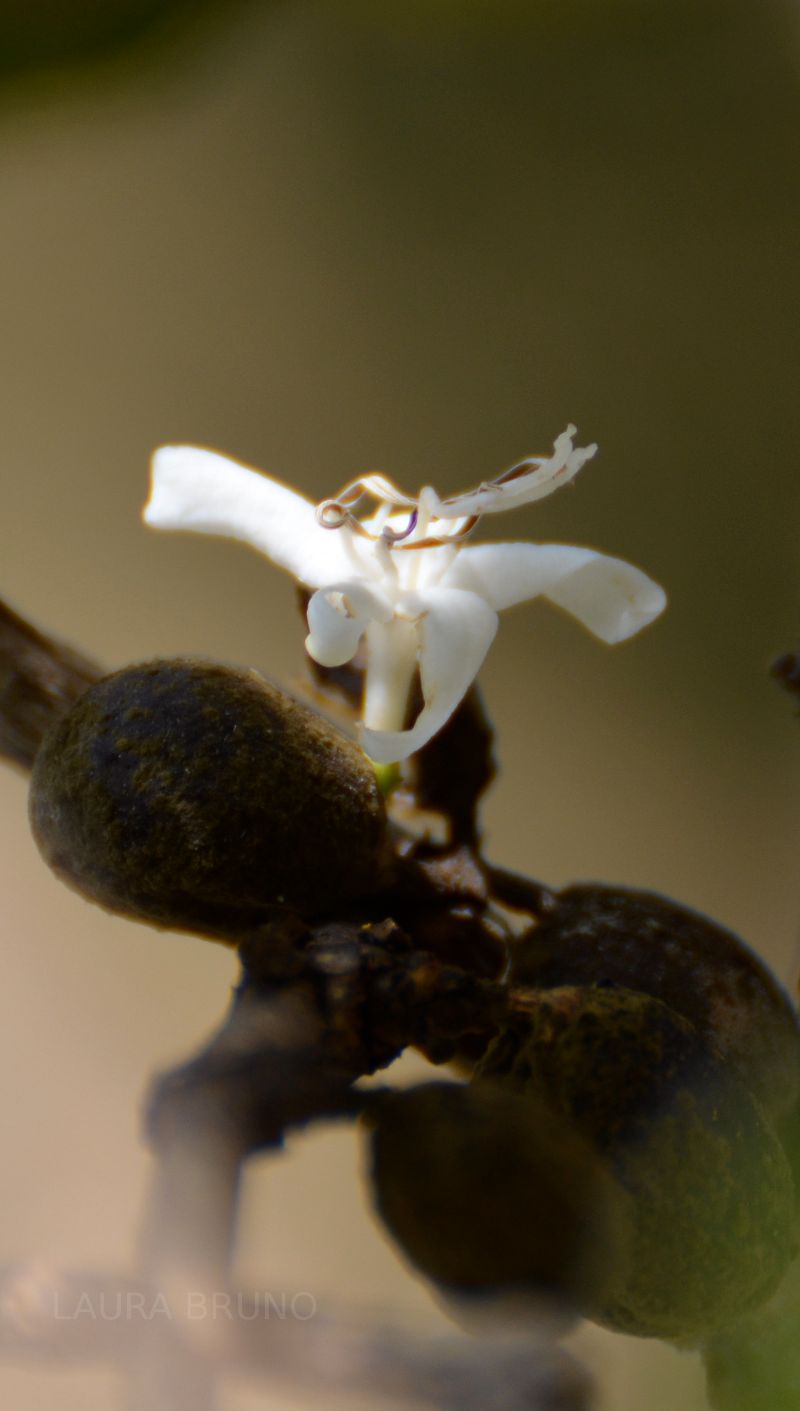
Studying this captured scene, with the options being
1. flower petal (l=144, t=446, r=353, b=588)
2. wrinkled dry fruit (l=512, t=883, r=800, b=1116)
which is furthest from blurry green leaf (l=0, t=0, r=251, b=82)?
wrinkled dry fruit (l=512, t=883, r=800, b=1116)

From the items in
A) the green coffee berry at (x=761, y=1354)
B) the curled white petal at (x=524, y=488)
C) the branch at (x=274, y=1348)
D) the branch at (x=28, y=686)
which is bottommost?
the green coffee berry at (x=761, y=1354)

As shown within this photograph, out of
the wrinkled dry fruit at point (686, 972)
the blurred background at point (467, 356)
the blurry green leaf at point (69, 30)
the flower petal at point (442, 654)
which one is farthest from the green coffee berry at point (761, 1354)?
the blurry green leaf at point (69, 30)

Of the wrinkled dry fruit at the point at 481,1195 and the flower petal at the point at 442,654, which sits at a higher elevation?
the flower petal at the point at 442,654

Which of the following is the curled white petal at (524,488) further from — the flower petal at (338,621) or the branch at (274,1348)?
the branch at (274,1348)

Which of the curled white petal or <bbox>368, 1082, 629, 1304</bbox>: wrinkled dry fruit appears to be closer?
<bbox>368, 1082, 629, 1304</bbox>: wrinkled dry fruit

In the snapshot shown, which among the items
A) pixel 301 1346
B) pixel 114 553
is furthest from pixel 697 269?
pixel 301 1346

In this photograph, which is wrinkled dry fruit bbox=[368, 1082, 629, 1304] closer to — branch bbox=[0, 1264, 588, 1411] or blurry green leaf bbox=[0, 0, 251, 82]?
branch bbox=[0, 1264, 588, 1411]
